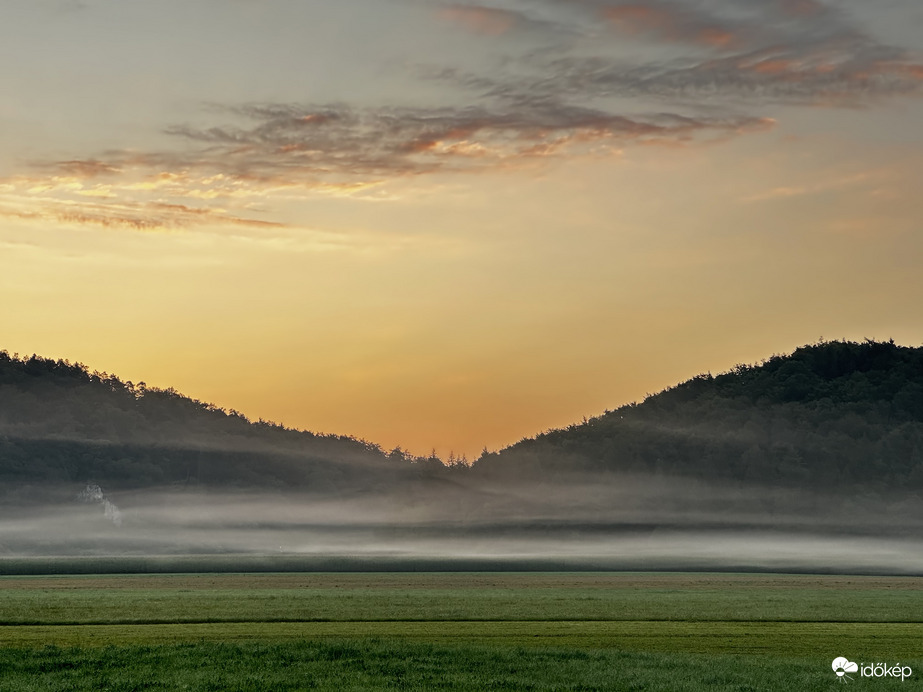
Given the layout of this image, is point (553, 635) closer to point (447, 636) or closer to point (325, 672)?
point (447, 636)

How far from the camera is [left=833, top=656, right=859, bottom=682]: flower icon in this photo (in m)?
38.1

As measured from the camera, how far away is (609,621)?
6119 cm

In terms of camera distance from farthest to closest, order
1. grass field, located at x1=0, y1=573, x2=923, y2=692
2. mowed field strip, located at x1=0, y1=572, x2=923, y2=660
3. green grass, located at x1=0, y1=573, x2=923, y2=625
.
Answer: green grass, located at x1=0, y1=573, x2=923, y2=625 < mowed field strip, located at x1=0, y1=572, x2=923, y2=660 < grass field, located at x1=0, y1=573, x2=923, y2=692

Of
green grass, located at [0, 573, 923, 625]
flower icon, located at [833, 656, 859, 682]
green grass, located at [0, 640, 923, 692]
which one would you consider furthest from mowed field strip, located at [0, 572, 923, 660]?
green grass, located at [0, 640, 923, 692]

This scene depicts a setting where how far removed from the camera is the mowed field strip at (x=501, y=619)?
49.8m

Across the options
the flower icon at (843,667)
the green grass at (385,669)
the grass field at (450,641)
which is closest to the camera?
the green grass at (385,669)

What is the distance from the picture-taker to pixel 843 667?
39219 millimetres

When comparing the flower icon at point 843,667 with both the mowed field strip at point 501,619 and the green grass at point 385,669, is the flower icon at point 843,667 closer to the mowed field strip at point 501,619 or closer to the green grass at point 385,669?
the green grass at point 385,669

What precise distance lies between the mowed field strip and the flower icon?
4.64 m

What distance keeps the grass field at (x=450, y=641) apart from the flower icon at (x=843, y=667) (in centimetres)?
57

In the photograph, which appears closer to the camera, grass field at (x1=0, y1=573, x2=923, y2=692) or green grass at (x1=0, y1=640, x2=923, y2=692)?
green grass at (x1=0, y1=640, x2=923, y2=692)

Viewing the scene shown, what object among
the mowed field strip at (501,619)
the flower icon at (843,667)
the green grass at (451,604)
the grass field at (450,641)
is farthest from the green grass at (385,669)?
the green grass at (451,604)

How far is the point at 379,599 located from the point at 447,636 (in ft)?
96.6

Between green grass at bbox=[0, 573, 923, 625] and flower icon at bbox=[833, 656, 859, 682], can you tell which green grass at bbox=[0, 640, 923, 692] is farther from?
green grass at bbox=[0, 573, 923, 625]
